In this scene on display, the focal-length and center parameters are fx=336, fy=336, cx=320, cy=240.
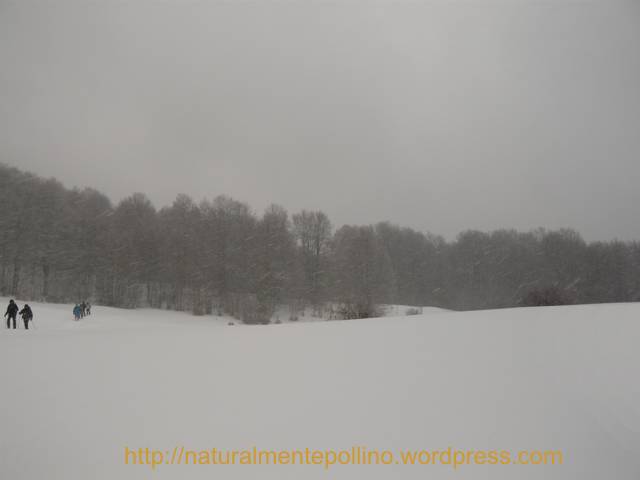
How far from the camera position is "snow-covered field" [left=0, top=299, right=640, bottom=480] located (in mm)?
2389

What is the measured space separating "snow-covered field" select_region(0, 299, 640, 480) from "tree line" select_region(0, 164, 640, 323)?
18.1 m

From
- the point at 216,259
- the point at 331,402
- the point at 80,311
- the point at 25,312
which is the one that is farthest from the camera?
the point at 216,259

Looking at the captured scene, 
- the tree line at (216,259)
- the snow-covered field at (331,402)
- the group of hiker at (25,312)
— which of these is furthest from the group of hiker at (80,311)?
the snow-covered field at (331,402)

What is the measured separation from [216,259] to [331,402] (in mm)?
22901

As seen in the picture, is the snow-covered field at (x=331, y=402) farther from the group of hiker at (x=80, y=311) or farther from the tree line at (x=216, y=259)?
the tree line at (x=216, y=259)

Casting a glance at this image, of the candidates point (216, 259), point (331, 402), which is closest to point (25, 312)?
point (331, 402)

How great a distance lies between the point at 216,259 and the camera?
24625 millimetres

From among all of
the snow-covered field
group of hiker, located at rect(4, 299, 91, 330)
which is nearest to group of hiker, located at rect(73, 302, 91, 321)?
group of hiker, located at rect(4, 299, 91, 330)

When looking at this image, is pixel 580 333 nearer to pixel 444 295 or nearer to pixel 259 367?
pixel 259 367

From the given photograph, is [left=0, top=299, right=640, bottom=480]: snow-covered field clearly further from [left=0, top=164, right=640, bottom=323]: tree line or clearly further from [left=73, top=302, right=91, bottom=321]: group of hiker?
[left=0, top=164, right=640, bottom=323]: tree line

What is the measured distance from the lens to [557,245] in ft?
83.8

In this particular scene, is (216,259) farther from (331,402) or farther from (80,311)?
(331,402)

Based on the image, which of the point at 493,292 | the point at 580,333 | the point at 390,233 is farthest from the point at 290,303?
the point at 580,333

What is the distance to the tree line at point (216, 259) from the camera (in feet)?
74.4
